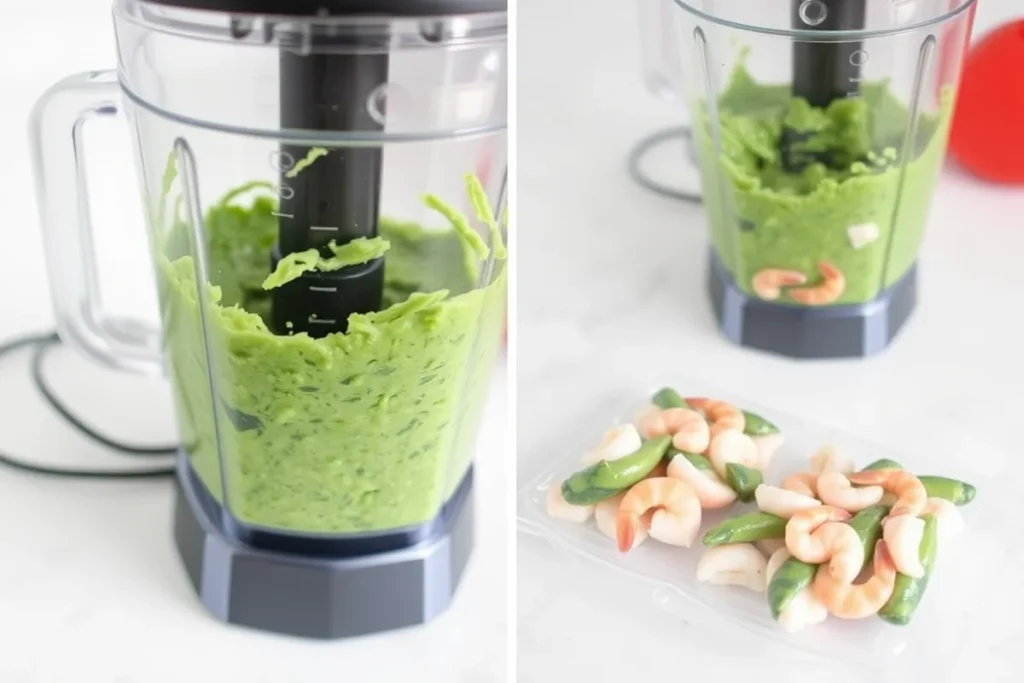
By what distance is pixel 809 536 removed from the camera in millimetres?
471

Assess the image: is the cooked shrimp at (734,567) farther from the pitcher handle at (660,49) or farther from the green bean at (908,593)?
the pitcher handle at (660,49)

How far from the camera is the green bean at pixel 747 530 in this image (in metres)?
0.49

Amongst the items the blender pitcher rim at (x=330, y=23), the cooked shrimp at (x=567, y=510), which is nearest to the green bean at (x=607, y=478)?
the cooked shrimp at (x=567, y=510)

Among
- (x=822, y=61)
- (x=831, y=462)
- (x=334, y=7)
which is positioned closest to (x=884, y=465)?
(x=831, y=462)

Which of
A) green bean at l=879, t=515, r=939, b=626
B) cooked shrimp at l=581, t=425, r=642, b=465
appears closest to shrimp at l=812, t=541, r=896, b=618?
green bean at l=879, t=515, r=939, b=626

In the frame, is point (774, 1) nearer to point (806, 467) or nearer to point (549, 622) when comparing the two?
point (806, 467)

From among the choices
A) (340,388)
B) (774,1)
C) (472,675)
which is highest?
(774,1)

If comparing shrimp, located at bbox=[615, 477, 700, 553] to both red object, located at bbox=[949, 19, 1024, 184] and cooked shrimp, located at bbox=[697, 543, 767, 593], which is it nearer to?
cooked shrimp, located at bbox=[697, 543, 767, 593]

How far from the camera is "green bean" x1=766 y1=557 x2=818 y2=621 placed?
46cm

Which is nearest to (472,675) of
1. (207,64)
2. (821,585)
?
(821,585)

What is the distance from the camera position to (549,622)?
49cm

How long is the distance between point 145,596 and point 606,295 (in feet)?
1.14

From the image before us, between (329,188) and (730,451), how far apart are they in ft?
0.77

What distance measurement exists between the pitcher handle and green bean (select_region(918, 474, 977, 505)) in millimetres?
308
